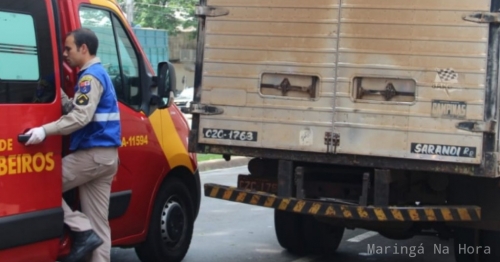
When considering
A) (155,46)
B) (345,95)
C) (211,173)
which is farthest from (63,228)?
(155,46)

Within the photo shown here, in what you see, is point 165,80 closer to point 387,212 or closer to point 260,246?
point 387,212

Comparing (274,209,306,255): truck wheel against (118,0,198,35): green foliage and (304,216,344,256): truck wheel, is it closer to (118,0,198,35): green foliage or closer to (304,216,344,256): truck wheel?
(304,216,344,256): truck wheel

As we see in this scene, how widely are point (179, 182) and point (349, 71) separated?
6.26 feet

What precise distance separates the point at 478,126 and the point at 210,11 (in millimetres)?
2326

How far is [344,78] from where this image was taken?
21.0 ft

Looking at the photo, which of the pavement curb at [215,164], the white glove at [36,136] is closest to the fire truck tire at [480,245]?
the white glove at [36,136]

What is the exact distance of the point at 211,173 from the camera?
1545cm

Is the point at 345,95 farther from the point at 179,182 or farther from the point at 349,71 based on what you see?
the point at 179,182

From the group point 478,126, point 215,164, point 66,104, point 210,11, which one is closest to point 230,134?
point 210,11

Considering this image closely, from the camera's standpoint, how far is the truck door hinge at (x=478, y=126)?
5976 millimetres

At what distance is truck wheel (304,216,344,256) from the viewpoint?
805 centimetres

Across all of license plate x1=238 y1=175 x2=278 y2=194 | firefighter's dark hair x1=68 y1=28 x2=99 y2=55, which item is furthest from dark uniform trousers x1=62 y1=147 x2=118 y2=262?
Answer: license plate x1=238 y1=175 x2=278 y2=194

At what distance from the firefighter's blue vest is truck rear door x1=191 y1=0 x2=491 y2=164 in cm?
130

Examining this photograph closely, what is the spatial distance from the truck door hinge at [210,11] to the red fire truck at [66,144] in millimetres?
518
